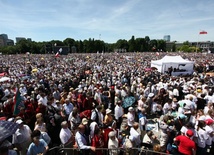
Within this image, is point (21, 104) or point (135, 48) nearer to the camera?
point (21, 104)

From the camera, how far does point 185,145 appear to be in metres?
4.54

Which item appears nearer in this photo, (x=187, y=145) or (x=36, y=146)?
(x=36, y=146)

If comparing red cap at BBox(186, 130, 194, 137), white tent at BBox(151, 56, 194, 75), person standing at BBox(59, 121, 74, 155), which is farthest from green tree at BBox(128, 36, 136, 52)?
person standing at BBox(59, 121, 74, 155)

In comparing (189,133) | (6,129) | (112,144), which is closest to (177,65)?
(189,133)

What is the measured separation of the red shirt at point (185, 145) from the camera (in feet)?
14.8

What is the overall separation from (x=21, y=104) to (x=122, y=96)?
4.91m

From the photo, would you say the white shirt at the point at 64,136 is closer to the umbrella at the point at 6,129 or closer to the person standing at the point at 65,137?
the person standing at the point at 65,137

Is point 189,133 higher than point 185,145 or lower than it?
higher

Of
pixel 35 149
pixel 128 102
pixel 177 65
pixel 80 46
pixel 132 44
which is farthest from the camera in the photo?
pixel 132 44

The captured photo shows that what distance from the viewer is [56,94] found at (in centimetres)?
958

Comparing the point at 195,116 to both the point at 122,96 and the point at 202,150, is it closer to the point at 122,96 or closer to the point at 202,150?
the point at 202,150

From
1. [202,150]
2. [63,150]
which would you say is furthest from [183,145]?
[63,150]

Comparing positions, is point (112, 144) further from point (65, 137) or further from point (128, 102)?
point (128, 102)

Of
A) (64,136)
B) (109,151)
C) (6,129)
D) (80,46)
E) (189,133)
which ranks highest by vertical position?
(80,46)
